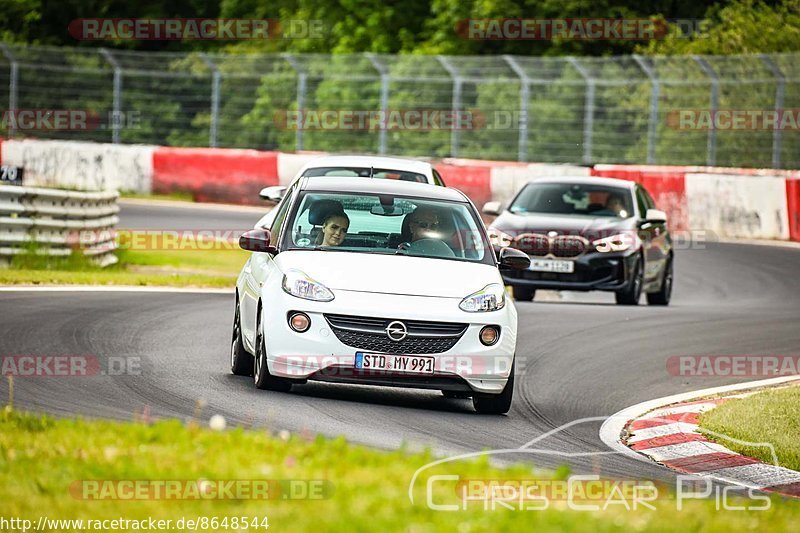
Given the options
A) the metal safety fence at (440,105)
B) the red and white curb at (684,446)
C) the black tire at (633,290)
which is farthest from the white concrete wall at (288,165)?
the red and white curb at (684,446)

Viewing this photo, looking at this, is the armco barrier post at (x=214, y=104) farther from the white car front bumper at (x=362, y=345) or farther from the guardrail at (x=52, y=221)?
the white car front bumper at (x=362, y=345)

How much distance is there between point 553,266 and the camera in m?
18.7

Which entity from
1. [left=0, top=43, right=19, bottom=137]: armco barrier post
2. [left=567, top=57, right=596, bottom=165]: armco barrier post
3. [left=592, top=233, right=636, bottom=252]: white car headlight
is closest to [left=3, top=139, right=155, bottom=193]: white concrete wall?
[left=0, top=43, right=19, bottom=137]: armco barrier post

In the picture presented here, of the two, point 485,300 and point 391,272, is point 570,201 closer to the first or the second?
point 485,300

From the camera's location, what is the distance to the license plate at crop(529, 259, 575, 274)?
18.6 metres

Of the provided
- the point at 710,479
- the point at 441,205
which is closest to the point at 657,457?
the point at 710,479

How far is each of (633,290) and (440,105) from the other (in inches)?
616

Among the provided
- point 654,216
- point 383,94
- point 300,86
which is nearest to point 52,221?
point 654,216

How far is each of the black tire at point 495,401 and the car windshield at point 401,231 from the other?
100 cm

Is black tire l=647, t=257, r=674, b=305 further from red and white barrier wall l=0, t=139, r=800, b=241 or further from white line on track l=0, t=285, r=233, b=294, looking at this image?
red and white barrier wall l=0, t=139, r=800, b=241

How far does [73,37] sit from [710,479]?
156 ft

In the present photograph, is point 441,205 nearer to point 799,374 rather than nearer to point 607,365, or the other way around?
point 607,365

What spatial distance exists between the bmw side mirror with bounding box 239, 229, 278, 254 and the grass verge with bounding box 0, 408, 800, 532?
3231mm

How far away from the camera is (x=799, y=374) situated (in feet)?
46.7
